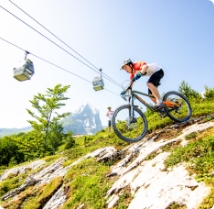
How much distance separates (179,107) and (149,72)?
227 cm

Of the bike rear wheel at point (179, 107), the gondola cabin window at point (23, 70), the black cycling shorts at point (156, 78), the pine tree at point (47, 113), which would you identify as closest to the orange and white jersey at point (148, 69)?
the black cycling shorts at point (156, 78)

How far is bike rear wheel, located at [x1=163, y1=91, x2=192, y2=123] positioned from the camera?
764cm

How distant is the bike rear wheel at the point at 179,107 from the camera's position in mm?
7637

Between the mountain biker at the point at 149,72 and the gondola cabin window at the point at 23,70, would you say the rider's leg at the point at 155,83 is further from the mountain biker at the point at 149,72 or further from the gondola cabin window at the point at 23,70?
the gondola cabin window at the point at 23,70

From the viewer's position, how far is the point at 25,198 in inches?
363

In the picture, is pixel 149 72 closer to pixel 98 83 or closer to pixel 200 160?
pixel 200 160

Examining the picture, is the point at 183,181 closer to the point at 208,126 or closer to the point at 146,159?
the point at 146,159

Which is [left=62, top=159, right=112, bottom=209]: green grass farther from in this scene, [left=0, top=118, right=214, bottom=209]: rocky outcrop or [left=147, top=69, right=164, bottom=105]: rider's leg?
[left=147, top=69, right=164, bottom=105]: rider's leg

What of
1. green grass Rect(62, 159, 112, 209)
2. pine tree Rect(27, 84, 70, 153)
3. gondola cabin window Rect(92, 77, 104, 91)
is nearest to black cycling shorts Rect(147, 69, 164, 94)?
green grass Rect(62, 159, 112, 209)

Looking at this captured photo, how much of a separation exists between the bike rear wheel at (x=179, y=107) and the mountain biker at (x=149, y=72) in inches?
35.2

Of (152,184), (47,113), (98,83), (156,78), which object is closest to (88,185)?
→ (152,184)

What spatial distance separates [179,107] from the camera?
7840 millimetres

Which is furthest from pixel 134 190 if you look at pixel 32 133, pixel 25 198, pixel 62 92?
pixel 32 133

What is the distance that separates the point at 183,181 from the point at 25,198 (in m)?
8.20
